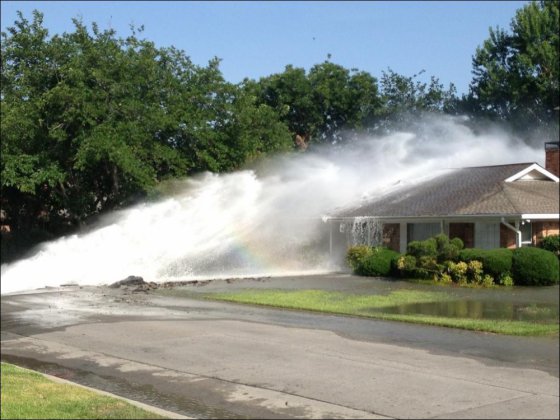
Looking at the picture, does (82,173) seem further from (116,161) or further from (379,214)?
(379,214)

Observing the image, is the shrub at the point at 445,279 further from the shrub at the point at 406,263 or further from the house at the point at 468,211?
the house at the point at 468,211

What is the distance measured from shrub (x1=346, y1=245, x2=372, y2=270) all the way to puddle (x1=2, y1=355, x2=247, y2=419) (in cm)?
1598

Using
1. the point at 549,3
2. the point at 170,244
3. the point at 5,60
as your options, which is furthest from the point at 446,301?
the point at 549,3

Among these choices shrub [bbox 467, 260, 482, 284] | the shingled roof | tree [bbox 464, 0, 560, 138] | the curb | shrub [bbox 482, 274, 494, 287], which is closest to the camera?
the curb

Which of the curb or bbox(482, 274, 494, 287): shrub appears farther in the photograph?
bbox(482, 274, 494, 287): shrub

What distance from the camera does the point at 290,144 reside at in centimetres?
3797

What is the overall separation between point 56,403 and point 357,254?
19012mm

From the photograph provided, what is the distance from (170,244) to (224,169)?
26.1ft

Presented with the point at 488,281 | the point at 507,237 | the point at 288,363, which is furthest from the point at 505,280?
the point at 288,363

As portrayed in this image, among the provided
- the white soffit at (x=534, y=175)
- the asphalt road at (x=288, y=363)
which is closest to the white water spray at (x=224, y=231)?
the white soffit at (x=534, y=175)

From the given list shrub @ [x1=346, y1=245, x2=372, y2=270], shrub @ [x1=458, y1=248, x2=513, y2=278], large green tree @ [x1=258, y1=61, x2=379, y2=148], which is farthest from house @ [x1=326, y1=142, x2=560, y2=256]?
large green tree @ [x1=258, y1=61, x2=379, y2=148]

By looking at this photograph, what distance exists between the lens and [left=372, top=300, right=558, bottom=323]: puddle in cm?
1423

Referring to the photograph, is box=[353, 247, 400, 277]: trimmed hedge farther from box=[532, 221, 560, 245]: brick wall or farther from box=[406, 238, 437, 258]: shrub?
box=[532, 221, 560, 245]: brick wall

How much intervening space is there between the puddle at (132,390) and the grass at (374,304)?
6.17 m
